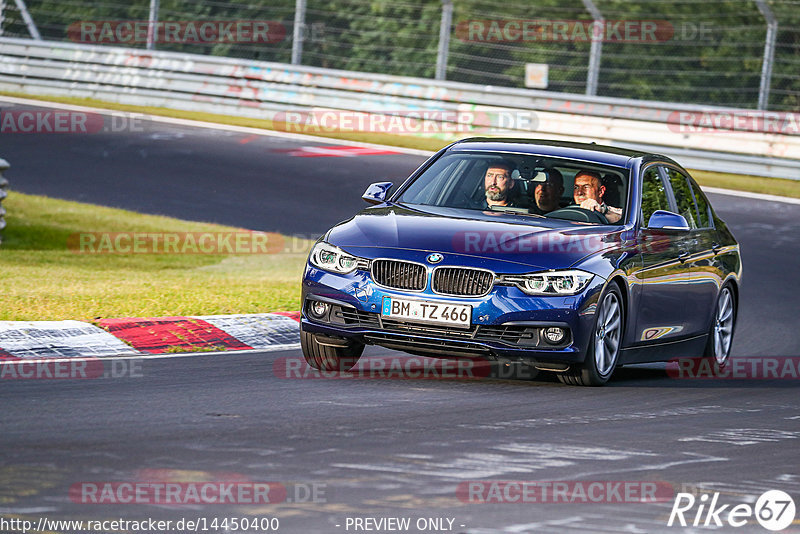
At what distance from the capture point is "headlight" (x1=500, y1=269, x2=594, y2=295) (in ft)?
27.9

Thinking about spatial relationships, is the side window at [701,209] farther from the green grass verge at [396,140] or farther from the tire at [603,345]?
the green grass verge at [396,140]

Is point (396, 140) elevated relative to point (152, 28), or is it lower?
lower

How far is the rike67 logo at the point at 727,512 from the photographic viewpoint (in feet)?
18.5

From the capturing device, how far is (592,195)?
9797 millimetres

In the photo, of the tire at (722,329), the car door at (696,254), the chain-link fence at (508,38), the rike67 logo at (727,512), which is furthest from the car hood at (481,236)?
the chain-link fence at (508,38)

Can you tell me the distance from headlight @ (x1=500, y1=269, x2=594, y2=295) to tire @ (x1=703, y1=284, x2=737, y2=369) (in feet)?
8.34

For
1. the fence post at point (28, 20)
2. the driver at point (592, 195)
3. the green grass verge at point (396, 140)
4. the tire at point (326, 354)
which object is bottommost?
the tire at point (326, 354)

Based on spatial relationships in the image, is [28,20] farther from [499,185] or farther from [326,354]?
[326,354]

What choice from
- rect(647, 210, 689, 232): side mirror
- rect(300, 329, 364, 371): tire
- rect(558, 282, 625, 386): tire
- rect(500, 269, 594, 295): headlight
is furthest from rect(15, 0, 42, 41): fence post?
rect(500, 269, 594, 295): headlight

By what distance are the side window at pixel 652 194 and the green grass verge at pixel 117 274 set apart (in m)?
3.28

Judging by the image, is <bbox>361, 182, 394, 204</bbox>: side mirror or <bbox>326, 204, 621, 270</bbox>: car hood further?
<bbox>361, 182, 394, 204</bbox>: side mirror

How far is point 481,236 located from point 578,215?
1.00m

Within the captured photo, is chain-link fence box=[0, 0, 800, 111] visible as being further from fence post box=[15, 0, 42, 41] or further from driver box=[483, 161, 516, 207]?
driver box=[483, 161, 516, 207]

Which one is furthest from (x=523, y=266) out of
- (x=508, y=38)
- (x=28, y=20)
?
(x=28, y=20)
